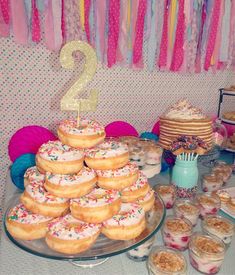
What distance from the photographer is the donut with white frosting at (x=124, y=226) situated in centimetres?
121

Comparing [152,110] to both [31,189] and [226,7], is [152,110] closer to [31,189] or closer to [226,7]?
[226,7]

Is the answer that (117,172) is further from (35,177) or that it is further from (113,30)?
(113,30)

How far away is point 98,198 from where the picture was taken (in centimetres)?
125

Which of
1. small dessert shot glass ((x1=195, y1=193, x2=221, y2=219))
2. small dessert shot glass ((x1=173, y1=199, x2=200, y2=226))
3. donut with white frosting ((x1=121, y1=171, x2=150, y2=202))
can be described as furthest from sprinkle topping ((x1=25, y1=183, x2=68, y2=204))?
small dessert shot glass ((x1=195, y1=193, x2=221, y2=219))

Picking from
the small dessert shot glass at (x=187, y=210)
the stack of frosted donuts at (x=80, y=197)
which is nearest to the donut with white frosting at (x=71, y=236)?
the stack of frosted donuts at (x=80, y=197)

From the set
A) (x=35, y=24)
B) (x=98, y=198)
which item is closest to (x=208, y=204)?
(x=98, y=198)

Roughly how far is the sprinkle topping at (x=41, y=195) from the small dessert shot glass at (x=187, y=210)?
0.69 m

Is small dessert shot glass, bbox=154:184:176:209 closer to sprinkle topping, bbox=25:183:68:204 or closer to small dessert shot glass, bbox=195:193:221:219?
small dessert shot glass, bbox=195:193:221:219

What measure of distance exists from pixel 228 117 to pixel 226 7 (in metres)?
0.96

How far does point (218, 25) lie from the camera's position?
2514 mm

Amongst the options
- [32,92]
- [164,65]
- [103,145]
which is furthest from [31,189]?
[164,65]

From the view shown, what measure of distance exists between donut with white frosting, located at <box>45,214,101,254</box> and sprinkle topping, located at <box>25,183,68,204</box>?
0.31ft

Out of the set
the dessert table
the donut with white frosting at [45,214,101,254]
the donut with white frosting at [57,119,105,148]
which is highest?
the donut with white frosting at [57,119,105,148]

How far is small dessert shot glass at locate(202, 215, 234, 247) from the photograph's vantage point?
1.45 m
